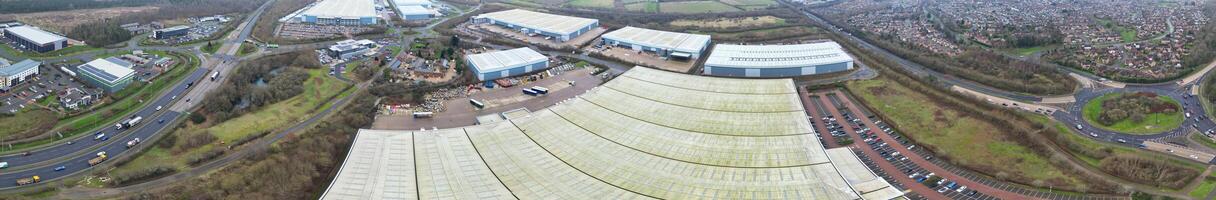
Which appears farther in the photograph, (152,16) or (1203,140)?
(152,16)

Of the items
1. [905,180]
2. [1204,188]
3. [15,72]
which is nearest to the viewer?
[1204,188]

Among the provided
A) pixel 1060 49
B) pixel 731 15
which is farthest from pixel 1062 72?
pixel 731 15

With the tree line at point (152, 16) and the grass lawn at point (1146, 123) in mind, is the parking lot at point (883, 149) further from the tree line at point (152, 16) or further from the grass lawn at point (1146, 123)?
the tree line at point (152, 16)

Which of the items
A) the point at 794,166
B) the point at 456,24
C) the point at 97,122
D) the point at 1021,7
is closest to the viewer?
the point at 794,166

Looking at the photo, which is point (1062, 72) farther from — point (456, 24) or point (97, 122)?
point (97, 122)

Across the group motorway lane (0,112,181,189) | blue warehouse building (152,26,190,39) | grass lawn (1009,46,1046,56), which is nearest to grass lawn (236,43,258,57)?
blue warehouse building (152,26,190,39)

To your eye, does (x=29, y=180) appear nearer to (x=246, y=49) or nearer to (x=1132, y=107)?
(x=246, y=49)

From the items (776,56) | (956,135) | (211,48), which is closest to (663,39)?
(776,56)
